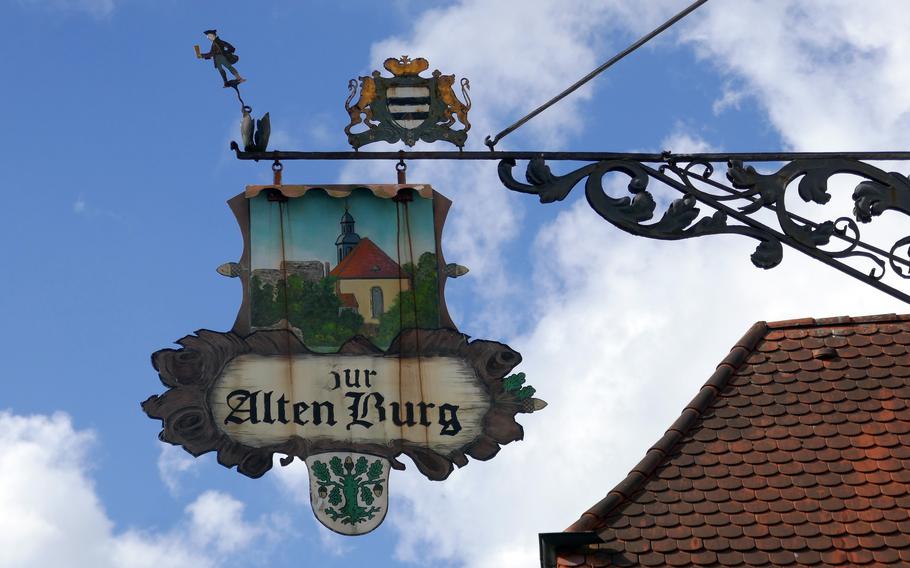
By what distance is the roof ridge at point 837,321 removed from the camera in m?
13.0

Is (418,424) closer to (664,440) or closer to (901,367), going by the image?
(664,440)

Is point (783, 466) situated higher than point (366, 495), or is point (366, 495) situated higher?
point (783, 466)

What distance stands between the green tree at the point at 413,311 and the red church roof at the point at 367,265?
0.12 meters

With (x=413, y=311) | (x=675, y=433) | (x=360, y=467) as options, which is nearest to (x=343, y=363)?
(x=413, y=311)

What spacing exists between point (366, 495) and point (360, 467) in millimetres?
148

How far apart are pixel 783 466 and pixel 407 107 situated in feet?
11.0

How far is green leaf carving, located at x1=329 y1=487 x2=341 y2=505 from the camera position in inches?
391

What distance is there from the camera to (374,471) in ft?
32.7

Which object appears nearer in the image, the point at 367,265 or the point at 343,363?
the point at 343,363

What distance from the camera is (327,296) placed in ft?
33.9

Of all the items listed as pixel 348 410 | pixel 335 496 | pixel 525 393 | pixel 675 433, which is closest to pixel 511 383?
pixel 525 393

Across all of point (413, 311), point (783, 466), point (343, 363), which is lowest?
point (783, 466)

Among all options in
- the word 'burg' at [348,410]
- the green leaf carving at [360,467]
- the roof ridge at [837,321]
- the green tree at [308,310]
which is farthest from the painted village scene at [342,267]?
the roof ridge at [837,321]

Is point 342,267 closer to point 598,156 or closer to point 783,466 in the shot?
point 598,156
